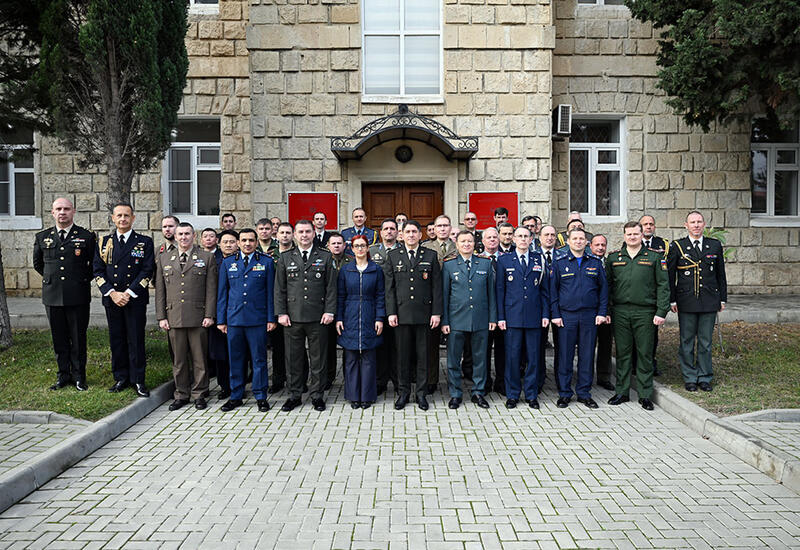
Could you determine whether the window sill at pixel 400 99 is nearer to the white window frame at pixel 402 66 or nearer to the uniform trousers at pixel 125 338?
the white window frame at pixel 402 66

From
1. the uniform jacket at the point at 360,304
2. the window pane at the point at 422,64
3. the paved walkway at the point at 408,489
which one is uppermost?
the window pane at the point at 422,64

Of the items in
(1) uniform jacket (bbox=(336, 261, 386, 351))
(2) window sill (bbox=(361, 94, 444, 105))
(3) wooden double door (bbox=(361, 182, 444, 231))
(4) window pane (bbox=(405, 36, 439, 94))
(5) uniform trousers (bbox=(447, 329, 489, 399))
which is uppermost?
(4) window pane (bbox=(405, 36, 439, 94))

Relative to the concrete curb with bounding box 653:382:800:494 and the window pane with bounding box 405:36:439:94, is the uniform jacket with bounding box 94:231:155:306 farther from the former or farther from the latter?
the window pane with bounding box 405:36:439:94

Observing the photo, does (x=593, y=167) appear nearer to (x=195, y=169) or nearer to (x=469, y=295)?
(x=469, y=295)

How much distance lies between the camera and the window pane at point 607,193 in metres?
13.0

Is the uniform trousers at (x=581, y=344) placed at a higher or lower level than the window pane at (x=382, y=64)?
lower

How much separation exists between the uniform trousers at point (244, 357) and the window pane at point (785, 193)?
40.8 ft

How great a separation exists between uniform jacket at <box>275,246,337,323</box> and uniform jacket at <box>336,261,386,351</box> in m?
0.15

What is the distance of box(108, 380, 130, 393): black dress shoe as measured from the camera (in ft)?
21.2

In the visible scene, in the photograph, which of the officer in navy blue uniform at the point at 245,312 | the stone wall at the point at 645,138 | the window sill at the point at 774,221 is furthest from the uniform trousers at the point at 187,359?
the window sill at the point at 774,221

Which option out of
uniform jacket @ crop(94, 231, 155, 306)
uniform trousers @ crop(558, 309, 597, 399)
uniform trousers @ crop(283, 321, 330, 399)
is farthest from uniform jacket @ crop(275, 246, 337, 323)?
uniform trousers @ crop(558, 309, 597, 399)

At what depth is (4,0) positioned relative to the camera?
7.93 meters

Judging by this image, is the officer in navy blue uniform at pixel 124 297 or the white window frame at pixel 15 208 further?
the white window frame at pixel 15 208

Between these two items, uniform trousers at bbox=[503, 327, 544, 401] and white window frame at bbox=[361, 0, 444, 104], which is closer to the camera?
uniform trousers at bbox=[503, 327, 544, 401]
